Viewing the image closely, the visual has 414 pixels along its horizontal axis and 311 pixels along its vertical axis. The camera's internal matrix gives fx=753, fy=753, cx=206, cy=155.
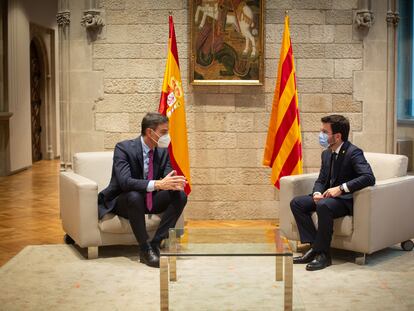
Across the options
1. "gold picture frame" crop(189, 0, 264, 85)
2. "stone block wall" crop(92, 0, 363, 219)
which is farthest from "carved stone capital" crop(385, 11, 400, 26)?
"gold picture frame" crop(189, 0, 264, 85)

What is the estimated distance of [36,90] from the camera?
46.6 feet

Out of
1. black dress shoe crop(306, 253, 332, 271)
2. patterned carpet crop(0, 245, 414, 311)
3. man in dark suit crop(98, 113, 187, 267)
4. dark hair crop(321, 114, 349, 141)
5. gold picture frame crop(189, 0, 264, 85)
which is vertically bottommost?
patterned carpet crop(0, 245, 414, 311)


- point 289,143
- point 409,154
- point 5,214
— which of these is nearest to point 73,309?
point 289,143

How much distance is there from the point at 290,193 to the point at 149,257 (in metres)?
1.24

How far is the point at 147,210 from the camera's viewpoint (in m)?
5.60

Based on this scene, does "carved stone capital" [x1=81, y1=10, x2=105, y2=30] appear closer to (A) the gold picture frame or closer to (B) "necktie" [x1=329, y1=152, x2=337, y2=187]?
(A) the gold picture frame

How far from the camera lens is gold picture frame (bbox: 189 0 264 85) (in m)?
7.38

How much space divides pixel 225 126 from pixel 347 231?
2.34m

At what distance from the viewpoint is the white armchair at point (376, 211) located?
17.8 feet

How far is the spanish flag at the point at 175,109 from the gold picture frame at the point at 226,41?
1.24 ft

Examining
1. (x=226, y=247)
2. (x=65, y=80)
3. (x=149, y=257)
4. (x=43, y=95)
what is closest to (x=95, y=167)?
(x=149, y=257)

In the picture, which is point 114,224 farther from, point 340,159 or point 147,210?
point 340,159

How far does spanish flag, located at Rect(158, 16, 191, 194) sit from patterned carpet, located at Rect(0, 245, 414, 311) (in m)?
1.36

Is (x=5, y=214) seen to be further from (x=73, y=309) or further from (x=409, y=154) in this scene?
(x=409, y=154)
